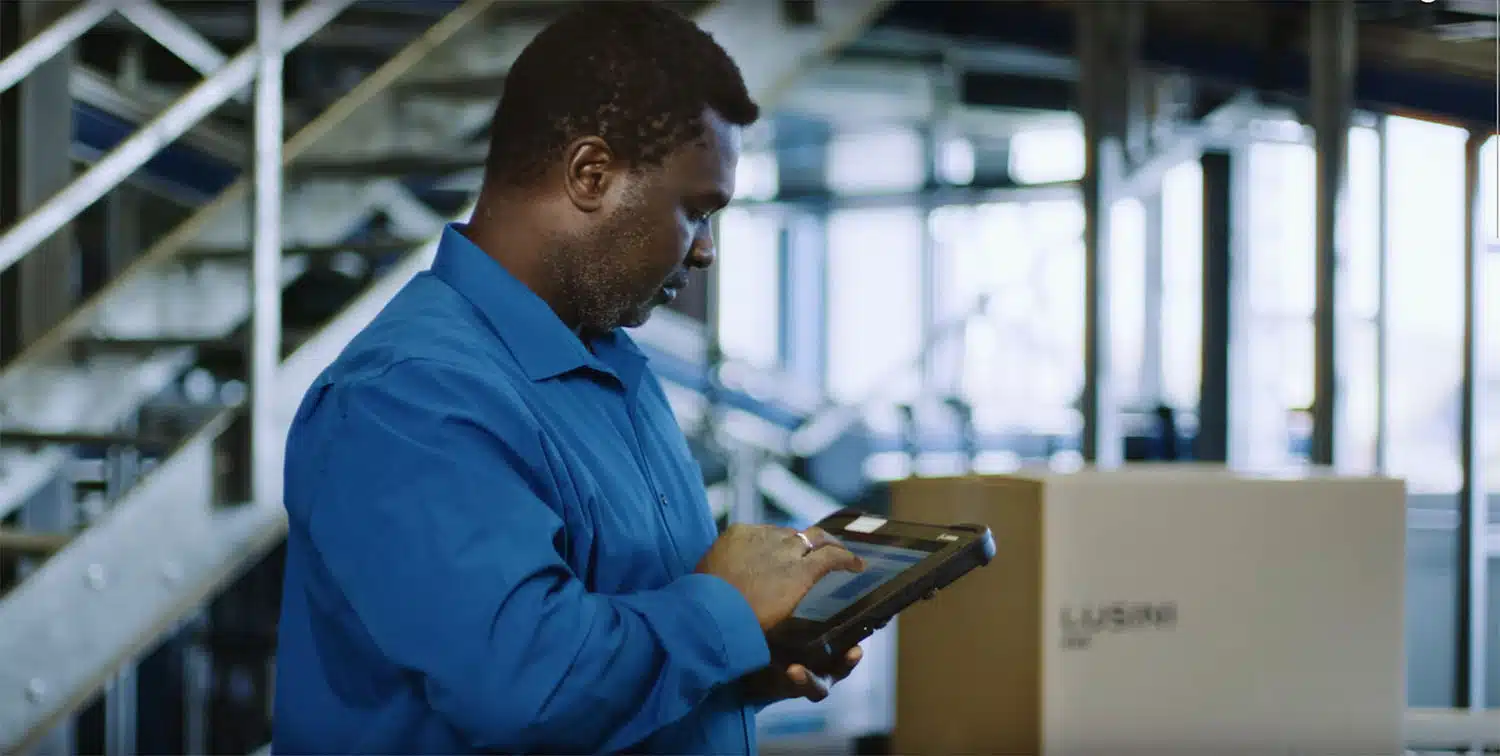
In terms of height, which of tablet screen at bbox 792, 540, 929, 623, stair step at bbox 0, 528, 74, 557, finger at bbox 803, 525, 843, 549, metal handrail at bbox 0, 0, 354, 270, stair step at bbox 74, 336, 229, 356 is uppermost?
metal handrail at bbox 0, 0, 354, 270

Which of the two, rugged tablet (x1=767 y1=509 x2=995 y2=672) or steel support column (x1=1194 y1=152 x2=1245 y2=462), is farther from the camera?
steel support column (x1=1194 y1=152 x2=1245 y2=462)

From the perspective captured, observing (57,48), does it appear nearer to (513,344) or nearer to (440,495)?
(513,344)

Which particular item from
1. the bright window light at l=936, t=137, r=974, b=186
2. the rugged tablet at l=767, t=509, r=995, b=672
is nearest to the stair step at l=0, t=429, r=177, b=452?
the rugged tablet at l=767, t=509, r=995, b=672

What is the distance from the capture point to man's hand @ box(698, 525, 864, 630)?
1.05 m

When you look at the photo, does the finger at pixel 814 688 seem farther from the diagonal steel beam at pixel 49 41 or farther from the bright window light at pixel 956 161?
the bright window light at pixel 956 161

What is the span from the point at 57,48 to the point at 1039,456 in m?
5.39

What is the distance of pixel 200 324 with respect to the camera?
328 centimetres

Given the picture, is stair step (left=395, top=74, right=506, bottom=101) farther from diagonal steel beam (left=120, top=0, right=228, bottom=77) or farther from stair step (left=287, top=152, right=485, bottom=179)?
diagonal steel beam (left=120, top=0, right=228, bottom=77)

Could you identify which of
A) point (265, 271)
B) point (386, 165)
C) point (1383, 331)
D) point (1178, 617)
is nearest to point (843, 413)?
point (1383, 331)

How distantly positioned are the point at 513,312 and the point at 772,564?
314 mm

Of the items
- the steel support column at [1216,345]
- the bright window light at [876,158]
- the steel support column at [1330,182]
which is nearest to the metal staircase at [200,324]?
the steel support column at [1330,182]

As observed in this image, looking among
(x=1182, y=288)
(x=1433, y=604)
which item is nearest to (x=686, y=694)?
(x=1433, y=604)

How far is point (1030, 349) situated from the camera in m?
7.10

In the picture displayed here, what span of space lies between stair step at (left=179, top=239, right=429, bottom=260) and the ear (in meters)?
2.00
